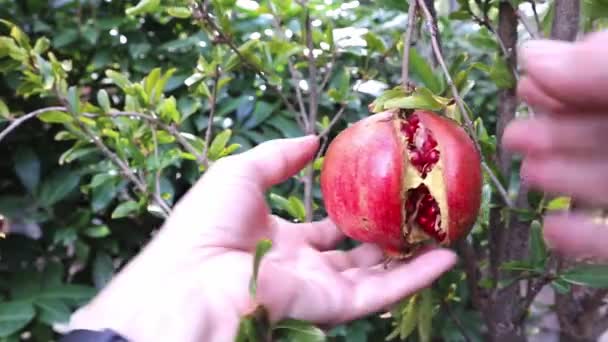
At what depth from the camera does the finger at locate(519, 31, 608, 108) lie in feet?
1.32

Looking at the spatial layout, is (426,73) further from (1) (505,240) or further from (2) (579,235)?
(2) (579,235)

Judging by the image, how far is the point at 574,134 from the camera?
44cm

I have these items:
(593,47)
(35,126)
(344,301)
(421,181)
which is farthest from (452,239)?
(35,126)

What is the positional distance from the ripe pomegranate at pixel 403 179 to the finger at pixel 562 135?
0.29 meters

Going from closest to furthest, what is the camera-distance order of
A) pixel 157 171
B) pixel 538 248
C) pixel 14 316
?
pixel 538 248
pixel 157 171
pixel 14 316

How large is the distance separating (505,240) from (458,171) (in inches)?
15.0

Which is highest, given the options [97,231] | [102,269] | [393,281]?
[393,281]

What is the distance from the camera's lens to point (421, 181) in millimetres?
784

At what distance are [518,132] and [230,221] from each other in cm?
52

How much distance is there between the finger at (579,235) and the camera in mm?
424

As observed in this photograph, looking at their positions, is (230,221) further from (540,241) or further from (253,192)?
(540,241)

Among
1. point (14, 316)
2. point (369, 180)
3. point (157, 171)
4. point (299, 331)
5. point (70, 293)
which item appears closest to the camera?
point (299, 331)

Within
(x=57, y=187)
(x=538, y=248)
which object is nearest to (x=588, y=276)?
(x=538, y=248)

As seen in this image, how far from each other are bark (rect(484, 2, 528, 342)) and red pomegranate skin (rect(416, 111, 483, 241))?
323mm
